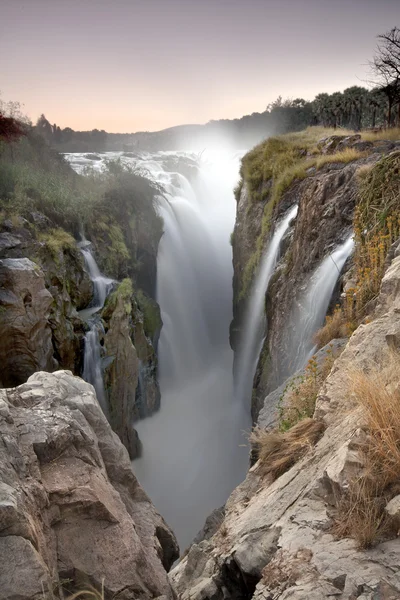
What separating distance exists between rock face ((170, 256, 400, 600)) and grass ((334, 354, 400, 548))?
60 millimetres

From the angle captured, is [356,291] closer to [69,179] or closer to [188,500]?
[188,500]

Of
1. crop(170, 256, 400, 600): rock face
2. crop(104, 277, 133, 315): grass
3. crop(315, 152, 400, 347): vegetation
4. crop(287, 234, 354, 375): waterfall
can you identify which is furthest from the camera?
crop(104, 277, 133, 315): grass

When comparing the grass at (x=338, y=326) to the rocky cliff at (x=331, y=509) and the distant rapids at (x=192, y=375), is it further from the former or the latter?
the distant rapids at (x=192, y=375)

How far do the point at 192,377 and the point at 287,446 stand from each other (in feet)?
46.9

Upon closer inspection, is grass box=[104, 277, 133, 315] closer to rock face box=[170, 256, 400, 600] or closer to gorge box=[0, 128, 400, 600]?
gorge box=[0, 128, 400, 600]

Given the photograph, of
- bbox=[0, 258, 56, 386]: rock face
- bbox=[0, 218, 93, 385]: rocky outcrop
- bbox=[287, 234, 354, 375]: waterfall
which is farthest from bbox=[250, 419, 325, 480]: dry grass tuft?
bbox=[0, 218, 93, 385]: rocky outcrop

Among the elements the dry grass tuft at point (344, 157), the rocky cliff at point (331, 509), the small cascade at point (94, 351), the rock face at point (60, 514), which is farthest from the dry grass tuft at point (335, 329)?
the small cascade at point (94, 351)

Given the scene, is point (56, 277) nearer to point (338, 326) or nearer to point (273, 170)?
point (273, 170)

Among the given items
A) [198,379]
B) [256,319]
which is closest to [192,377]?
[198,379]

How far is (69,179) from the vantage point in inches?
747

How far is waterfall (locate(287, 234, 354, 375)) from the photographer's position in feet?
26.0

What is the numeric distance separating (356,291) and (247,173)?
11.4 metres

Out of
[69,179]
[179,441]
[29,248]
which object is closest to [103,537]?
[29,248]

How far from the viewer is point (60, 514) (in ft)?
10.8
